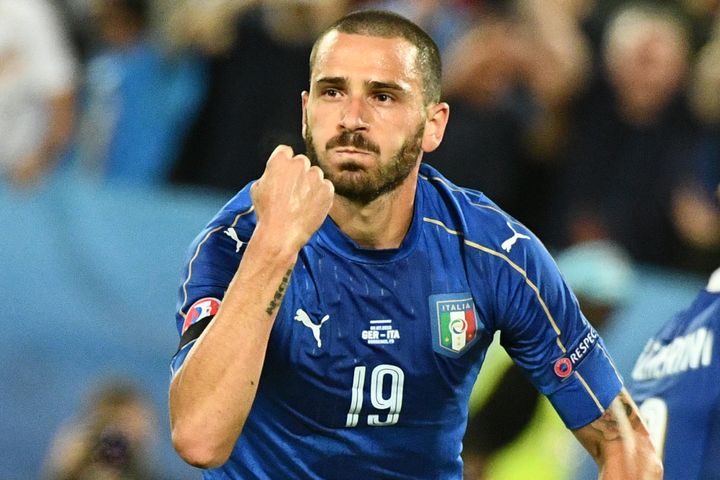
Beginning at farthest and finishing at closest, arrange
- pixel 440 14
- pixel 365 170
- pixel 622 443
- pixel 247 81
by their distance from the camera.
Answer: pixel 440 14 < pixel 247 81 < pixel 622 443 < pixel 365 170

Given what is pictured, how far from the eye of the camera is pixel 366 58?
4.14m

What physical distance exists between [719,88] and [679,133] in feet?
1.07

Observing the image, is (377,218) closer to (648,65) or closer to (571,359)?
(571,359)

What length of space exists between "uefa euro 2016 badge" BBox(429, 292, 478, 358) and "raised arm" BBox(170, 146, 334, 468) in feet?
1.66

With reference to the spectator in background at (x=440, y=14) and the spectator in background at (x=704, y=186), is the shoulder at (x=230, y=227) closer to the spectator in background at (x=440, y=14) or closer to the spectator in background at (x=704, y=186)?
the spectator in background at (x=440, y=14)

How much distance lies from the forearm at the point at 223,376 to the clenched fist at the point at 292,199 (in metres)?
0.17

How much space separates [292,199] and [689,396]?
1408mm

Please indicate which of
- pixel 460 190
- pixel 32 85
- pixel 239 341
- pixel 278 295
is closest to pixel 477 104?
pixel 32 85

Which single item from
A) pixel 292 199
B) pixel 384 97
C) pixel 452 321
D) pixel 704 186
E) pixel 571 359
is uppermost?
pixel 384 97

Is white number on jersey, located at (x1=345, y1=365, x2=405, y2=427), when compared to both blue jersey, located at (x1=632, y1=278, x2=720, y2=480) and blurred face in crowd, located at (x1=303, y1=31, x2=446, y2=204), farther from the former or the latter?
Answer: blue jersey, located at (x1=632, y1=278, x2=720, y2=480)

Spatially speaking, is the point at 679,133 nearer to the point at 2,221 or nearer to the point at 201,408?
the point at 2,221

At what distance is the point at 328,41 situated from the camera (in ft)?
Answer: 13.8

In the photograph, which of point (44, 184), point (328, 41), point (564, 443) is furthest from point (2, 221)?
point (328, 41)

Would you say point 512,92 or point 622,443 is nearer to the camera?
point 622,443
